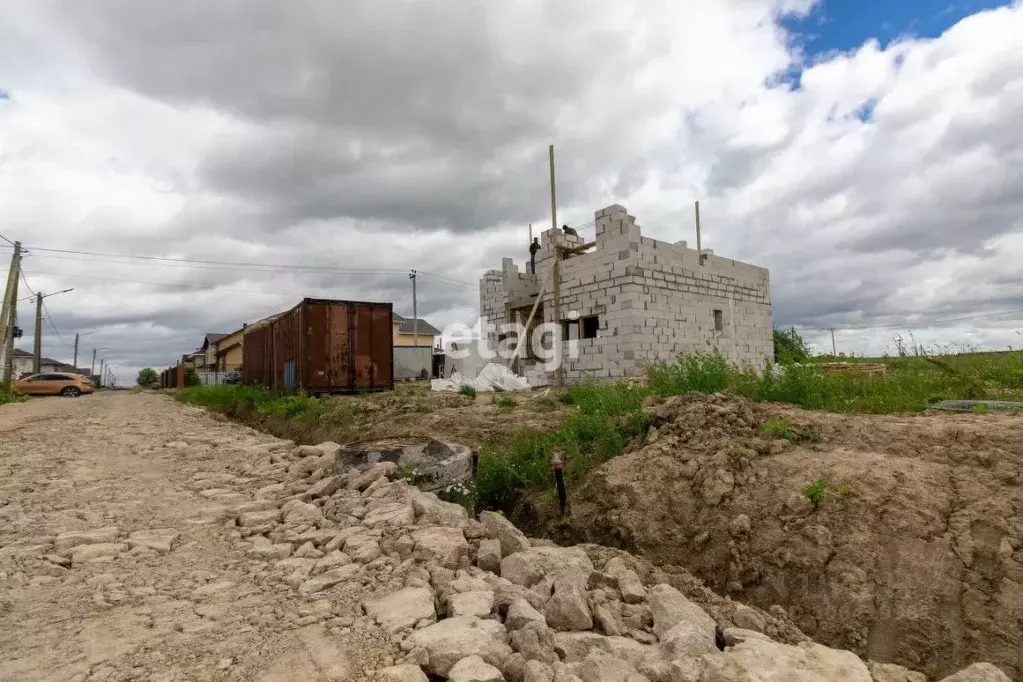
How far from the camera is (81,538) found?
3.53m

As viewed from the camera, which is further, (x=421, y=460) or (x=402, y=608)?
(x=421, y=460)

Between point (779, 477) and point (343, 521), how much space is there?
3.38 metres

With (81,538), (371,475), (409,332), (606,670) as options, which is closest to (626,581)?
(606,670)

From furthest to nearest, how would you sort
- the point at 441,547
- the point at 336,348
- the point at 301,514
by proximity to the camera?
the point at 336,348 → the point at 301,514 → the point at 441,547

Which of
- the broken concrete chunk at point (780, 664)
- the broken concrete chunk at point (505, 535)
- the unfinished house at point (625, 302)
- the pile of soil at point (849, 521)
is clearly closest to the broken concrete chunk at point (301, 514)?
the broken concrete chunk at point (505, 535)

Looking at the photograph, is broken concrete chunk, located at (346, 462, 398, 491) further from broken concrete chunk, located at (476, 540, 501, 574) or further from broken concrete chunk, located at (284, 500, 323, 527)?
broken concrete chunk, located at (476, 540, 501, 574)

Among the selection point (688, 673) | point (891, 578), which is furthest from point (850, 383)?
point (688, 673)

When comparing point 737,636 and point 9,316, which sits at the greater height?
point 9,316

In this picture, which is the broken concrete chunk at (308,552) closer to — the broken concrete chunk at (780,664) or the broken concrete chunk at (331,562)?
the broken concrete chunk at (331,562)

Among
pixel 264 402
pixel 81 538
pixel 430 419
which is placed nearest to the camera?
pixel 81 538

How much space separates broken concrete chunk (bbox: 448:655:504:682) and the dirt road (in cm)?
33

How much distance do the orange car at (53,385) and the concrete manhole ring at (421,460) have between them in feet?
93.1

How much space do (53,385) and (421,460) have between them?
1199 inches

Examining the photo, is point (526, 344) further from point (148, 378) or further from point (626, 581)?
point (148, 378)
